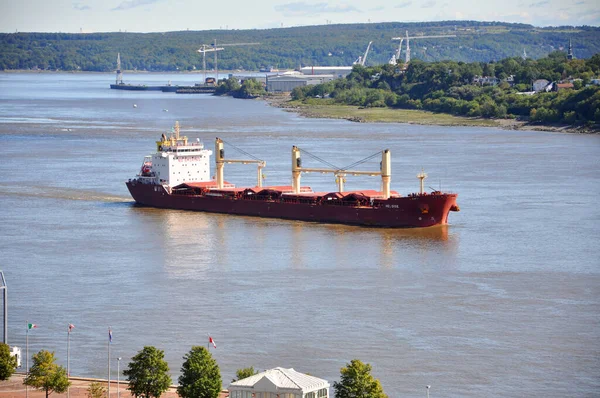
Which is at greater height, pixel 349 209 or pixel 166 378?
pixel 349 209

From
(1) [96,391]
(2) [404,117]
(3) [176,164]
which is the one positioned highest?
(2) [404,117]

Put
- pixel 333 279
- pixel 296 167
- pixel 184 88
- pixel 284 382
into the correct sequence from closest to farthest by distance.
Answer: pixel 284 382 → pixel 333 279 → pixel 296 167 → pixel 184 88

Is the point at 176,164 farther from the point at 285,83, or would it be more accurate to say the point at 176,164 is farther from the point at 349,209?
the point at 285,83

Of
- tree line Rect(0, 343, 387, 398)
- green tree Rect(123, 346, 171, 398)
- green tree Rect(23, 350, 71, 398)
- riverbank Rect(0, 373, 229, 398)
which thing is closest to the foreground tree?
tree line Rect(0, 343, 387, 398)

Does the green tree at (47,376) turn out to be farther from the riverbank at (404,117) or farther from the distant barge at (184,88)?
the distant barge at (184,88)

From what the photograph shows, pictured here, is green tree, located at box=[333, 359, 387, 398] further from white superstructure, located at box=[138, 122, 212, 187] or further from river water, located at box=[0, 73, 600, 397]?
white superstructure, located at box=[138, 122, 212, 187]

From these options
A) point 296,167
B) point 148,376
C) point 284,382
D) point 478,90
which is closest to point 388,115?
point 478,90

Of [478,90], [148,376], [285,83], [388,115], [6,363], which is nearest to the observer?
[148,376]

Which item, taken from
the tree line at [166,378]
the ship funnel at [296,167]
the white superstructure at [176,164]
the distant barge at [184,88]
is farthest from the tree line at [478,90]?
the tree line at [166,378]
